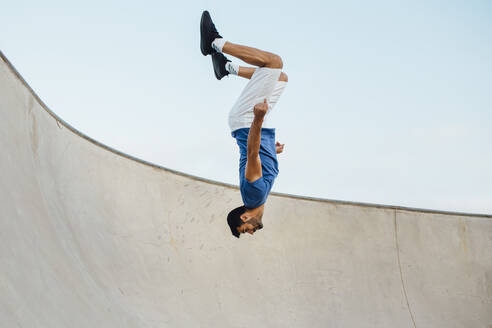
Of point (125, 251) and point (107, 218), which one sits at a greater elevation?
point (107, 218)

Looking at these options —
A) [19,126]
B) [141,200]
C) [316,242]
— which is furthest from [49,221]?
[316,242]

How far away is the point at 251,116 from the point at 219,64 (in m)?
0.67

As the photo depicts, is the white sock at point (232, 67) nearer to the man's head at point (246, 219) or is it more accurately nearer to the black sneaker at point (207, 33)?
the black sneaker at point (207, 33)

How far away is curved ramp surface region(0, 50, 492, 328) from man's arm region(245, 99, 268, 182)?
179 centimetres

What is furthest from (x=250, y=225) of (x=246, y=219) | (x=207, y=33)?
(x=207, y=33)

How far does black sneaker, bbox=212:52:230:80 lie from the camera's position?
12.4ft

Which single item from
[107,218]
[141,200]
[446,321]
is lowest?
[446,321]

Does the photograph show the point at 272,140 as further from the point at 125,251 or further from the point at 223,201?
the point at 223,201

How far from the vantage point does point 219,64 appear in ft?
12.5

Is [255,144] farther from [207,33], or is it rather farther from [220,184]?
[220,184]

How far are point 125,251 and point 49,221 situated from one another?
1.23 metres

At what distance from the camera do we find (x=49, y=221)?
3971 mm

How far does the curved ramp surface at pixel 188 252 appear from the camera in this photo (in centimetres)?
351

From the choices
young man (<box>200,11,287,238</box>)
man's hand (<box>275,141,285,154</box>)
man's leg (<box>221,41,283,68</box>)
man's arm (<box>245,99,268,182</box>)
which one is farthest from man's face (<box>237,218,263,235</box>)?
man's leg (<box>221,41,283,68</box>)
